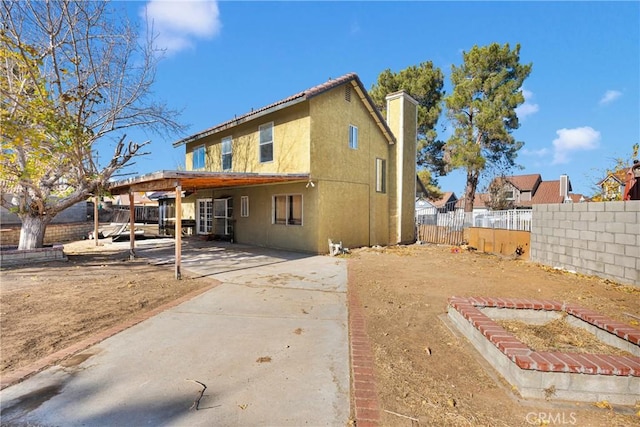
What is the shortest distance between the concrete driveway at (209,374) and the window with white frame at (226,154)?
10.9 m

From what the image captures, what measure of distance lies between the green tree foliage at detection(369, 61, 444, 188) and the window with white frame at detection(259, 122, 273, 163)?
13.6 m

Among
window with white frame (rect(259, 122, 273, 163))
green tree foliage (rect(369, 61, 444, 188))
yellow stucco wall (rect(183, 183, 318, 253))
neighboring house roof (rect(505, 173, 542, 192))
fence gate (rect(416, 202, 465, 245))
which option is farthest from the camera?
neighboring house roof (rect(505, 173, 542, 192))

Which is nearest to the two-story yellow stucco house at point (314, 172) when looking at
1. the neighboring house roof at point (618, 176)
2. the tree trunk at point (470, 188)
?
the tree trunk at point (470, 188)

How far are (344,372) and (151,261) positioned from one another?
9108mm

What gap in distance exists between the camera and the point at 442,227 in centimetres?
1734

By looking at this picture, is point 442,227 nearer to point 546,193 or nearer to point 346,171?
point 346,171

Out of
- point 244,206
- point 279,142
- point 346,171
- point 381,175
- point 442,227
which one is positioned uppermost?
point 279,142

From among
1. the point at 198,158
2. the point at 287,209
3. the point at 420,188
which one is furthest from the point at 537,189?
the point at 198,158

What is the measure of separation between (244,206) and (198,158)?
19.2 ft

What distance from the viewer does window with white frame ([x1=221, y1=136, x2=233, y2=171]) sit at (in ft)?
51.2

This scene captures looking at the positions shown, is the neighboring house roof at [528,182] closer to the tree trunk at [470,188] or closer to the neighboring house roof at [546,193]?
the neighboring house roof at [546,193]

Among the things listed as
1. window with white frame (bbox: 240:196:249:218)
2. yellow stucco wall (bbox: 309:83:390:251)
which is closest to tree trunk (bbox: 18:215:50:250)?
window with white frame (bbox: 240:196:249:218)

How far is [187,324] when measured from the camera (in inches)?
186

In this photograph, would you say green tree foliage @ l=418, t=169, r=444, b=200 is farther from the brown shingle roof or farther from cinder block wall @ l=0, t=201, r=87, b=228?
cinder block wall @ l=0, t=201, r=87, b=228
